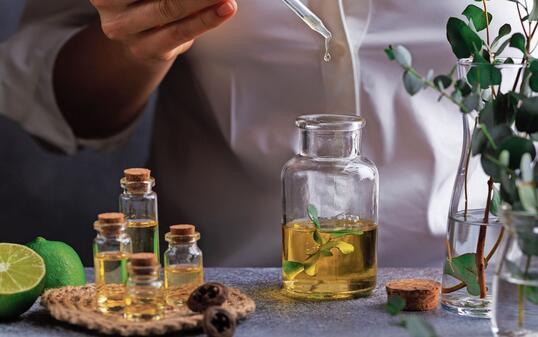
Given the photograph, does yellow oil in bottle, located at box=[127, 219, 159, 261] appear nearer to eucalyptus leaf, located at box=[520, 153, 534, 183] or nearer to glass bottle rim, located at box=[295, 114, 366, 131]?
glass bottle rim, located at box=[295, 114, 366, 131]

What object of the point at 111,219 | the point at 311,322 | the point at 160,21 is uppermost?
the point at 160,21

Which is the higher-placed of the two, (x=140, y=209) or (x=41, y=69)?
(x=41, y=69)

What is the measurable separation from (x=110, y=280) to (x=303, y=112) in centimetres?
52

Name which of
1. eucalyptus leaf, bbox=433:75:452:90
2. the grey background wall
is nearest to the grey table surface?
eucalyptus leaf, bbox=433:75:452:90

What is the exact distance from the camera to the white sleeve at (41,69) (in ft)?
5.22

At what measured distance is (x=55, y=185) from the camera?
224cm

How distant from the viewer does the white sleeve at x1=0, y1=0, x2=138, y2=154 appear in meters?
1.59

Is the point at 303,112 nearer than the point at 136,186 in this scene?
No

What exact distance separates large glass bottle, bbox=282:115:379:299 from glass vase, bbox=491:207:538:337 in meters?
0.20

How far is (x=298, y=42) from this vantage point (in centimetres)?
143

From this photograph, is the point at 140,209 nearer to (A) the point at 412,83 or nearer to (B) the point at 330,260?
(B) the point at 330,260

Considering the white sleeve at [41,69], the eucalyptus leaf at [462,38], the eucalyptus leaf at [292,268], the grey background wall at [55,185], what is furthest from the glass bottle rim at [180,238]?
the grey background wall at [55,185]

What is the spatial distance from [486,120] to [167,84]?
0.75m

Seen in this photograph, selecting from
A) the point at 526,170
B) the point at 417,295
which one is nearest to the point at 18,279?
the point at 417,295
